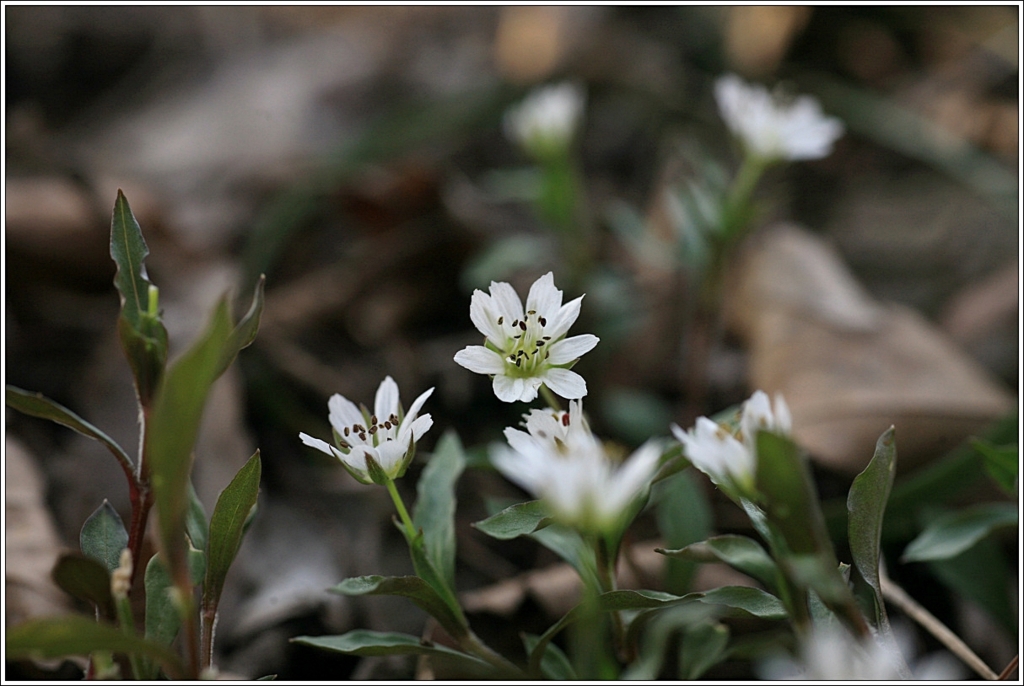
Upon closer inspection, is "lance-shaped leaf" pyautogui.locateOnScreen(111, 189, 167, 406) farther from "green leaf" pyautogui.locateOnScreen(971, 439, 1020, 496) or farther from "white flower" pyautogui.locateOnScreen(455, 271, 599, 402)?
"green leaf" pyautogui.locateOnScreen(971, 439, 1020, 496)

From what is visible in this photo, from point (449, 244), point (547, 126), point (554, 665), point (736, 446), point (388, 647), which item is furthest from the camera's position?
point (449, 244)

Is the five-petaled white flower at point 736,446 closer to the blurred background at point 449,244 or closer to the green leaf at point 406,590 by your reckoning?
the green leaf at point 406,590

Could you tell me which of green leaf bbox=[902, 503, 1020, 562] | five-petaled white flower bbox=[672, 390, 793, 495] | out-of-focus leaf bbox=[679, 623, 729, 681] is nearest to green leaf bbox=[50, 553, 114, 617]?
five-petaled white flower bbox=[672, 390, 793, 495]

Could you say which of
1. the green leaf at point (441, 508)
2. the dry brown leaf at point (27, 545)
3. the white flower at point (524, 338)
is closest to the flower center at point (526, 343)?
the white flower at point (524, 338)

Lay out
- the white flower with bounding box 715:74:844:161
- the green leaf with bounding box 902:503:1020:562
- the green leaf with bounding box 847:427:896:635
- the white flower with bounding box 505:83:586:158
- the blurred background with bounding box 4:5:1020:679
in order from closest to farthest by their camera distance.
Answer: the green leaf with bounding box 847:427:896:635, the green leaf with bounding box 902:503:1020:562, the blurred background with bounding box 4:5:1020:679, the white flower with bounding box 715:74:844:161, the white flower with bounding box 505:83:586:158

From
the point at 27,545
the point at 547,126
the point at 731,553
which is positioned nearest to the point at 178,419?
the point at 731,553

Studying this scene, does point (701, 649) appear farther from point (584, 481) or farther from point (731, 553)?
point (584, 481)
